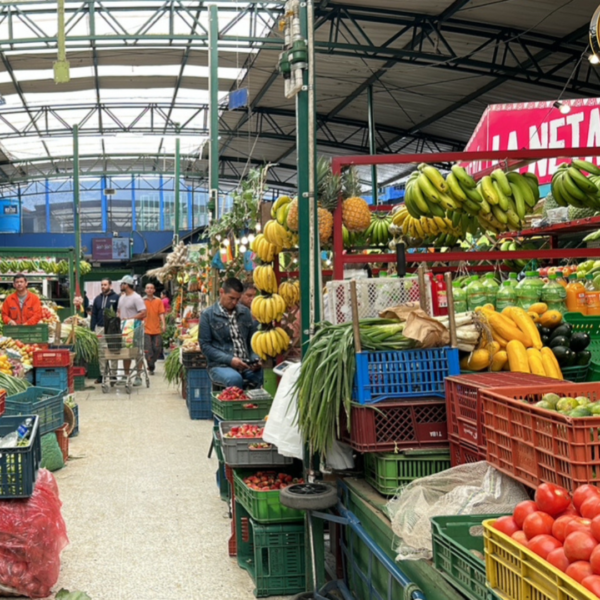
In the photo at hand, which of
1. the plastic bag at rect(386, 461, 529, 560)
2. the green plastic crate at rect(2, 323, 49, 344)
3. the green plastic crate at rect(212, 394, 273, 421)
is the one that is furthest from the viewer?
the green plastic crate at rect(2, 323, 49, 344)

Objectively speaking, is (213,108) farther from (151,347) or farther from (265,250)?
(265,250)

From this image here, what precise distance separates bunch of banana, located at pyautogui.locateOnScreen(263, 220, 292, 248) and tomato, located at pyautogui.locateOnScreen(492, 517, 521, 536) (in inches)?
137

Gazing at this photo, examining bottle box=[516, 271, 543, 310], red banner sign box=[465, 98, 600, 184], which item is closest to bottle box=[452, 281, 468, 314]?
bottle box=[516, 271, 543, 310]

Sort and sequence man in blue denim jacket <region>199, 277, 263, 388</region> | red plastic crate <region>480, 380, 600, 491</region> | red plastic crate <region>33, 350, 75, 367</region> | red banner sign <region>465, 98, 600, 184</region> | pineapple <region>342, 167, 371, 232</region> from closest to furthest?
red plastic crate <region>480, 380, 600, 491</region> < pineapple <region>342, 167, 371, 232</region> < man in blue denim jacket <region>199, 277, 263, 388</region> < red banner sign <region>465, 98, 600, 184</region> < red plastic crate <region>33, 350, 75, 367</region>

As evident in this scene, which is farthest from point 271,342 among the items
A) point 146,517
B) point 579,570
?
point 579,570

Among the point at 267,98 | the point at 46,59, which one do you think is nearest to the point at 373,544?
the point at 46,59

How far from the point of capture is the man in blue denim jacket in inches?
258

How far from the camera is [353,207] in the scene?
4625 mm

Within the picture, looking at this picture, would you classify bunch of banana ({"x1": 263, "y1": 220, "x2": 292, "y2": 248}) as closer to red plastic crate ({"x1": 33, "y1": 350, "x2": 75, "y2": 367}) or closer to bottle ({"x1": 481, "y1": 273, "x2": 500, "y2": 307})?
bottle ({"x1": 481, "y1": 273, "x2": 500, "y2": 307})

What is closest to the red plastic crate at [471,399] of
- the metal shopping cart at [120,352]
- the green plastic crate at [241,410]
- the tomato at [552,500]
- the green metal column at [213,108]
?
the tomato at [552,500]

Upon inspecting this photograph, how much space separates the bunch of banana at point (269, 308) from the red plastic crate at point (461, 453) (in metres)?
2.68

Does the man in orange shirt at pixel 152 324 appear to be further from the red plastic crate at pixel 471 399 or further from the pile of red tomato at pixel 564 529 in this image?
the pile of red tomato at pixel 564 529

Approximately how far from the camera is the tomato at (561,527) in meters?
1.77

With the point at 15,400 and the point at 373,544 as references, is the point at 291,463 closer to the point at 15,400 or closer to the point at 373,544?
the point at 373,544
